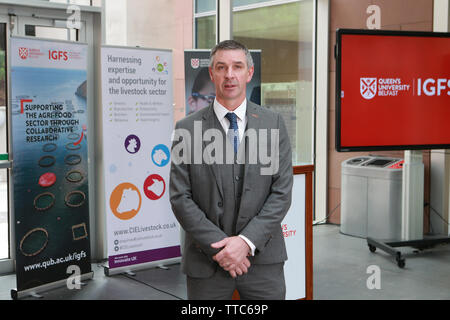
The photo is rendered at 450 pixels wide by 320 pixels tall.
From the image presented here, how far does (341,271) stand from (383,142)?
1.23m

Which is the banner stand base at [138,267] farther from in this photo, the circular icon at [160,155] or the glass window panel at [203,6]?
the glass window panel at [203,6]

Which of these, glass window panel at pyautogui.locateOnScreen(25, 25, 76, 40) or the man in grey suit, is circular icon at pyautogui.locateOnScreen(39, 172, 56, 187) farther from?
the man in grey suit

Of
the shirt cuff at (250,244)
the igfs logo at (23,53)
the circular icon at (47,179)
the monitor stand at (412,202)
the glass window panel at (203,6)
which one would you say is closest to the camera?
the shirt cuff at (250,244)

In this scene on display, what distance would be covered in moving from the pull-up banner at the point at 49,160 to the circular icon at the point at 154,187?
546 millimetres

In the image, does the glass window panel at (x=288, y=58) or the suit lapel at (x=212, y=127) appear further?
the glass window panel at (x=288, y=58)

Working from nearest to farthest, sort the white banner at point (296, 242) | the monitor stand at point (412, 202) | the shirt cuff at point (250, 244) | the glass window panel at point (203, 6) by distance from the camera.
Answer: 1. the shirt cuff at point (250, 244)
2. the white banner at point (296, 242)
3. the monitor stand at point (412, 202)
4. the glass window panel at point (203, 6)

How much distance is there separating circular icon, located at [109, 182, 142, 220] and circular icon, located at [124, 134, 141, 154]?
287 mm

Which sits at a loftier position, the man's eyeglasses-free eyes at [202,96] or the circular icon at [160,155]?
the man's eyeglasses-free eyes at [202,96]

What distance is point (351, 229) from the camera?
6035 mm

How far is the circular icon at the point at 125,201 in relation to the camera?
4504 millimetres

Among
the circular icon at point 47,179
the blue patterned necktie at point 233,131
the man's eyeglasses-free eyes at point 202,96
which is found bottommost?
the circular icon at point 47,179

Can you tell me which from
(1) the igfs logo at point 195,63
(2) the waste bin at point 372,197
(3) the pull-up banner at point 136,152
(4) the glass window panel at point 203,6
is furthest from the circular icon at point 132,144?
(2) the waste bin at point 372,197
